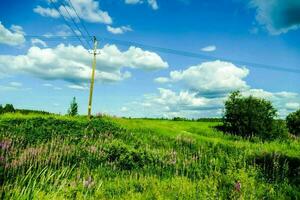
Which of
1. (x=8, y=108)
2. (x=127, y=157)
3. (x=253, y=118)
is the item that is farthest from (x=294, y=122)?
(x=8, y=108)

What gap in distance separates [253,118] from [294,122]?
5569 mm

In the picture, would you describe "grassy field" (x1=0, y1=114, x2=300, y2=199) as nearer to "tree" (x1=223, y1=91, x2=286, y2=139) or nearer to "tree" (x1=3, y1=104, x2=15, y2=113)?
"tree" (x1=223, y1=91, x2=286, y2=139)

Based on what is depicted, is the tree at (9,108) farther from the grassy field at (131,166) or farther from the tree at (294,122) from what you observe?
the tree at (294,122)

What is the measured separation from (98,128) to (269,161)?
31.5 feet

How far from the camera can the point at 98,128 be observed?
61.9 feet

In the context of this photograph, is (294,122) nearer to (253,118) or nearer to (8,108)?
(253,118)

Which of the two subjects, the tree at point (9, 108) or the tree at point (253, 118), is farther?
the tree at point (9, 108)

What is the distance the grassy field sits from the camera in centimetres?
702

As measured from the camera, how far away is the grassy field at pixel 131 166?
23.0 feet

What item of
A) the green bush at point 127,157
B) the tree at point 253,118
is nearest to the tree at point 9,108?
the tree at point 253,118

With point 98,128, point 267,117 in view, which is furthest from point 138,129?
point 267,117

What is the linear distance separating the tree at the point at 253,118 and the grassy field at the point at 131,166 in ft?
4.88

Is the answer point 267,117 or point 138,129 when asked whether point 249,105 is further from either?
point 138,129

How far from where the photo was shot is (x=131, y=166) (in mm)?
11500
